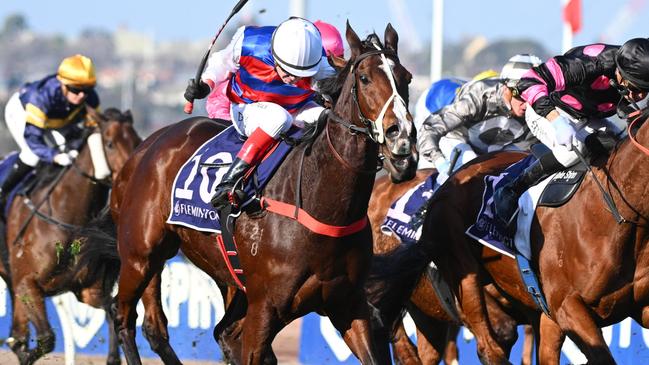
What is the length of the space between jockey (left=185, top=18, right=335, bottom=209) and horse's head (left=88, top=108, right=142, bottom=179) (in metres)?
2.96

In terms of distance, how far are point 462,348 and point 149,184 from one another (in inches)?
139

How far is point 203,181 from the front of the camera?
6.49 m

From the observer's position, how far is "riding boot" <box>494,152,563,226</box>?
6.23 meters

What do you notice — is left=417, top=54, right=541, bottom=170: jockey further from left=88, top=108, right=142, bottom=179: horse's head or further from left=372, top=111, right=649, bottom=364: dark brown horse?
left=88, top=108, right=142, bottom=179: horse's head

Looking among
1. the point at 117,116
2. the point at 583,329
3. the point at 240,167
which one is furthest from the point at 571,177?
the point at 117,116

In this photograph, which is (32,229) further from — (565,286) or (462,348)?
(565,286)

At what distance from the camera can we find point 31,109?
32.6 ft

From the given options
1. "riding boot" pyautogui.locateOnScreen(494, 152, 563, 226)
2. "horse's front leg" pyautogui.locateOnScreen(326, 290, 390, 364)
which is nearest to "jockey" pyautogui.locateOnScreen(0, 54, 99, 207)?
"riding boot" pyautogui.locateOnScreen(494, 152, 563, 226)

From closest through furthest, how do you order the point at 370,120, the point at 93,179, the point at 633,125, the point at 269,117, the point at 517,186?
the point at 370,120 < the point at 633,125 < the point at 269,117 < the point at 517,186 < the point at 93,179

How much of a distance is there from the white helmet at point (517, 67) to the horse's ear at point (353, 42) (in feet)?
7.08

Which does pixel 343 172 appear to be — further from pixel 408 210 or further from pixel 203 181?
pixel 408 210

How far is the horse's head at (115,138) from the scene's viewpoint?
9.38 metres

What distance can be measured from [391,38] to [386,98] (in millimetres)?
387

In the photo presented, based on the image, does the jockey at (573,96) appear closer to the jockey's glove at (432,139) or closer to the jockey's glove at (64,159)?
the jockey's glove at (432,139)
